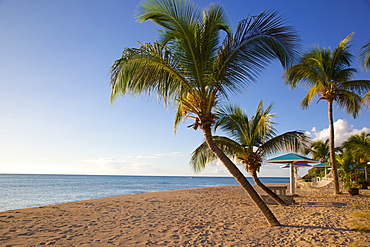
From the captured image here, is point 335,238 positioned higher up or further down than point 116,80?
further down

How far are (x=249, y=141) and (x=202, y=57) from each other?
4.45 meters

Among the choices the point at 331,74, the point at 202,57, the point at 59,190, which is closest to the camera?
the point at 202,57

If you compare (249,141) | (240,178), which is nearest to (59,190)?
(249,141)

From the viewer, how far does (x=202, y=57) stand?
216 inches

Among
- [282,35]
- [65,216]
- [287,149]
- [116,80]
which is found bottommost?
[65,216]

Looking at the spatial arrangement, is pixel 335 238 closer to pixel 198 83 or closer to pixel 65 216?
pixel 198 83

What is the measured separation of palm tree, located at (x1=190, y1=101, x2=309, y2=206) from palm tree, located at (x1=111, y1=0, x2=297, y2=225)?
282cm

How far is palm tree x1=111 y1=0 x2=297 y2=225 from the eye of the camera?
518 cm

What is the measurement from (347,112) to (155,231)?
11666mm

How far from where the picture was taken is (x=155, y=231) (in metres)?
5.59

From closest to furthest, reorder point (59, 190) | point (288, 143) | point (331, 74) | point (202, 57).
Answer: point (202, 57)
point (288, 143)
point (331, 74)
point (59, 190)

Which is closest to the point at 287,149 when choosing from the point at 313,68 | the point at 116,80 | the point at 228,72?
the point at 228,72

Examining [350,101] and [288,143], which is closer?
[288,143]

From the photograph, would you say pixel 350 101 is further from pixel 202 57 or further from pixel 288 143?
pixel 202 57
